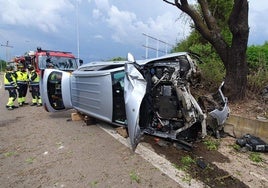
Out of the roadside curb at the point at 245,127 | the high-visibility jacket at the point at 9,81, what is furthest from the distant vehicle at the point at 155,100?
the high-visibility jacket at the point at 9,81

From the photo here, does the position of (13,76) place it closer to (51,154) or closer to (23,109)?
(23,109)

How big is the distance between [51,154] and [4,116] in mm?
4236

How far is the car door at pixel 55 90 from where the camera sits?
693cm

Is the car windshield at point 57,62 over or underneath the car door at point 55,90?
over

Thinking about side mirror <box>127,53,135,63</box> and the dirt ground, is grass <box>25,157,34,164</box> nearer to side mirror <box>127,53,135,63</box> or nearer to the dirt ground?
the dirt ground

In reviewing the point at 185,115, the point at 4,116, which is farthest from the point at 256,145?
the point at 4,116

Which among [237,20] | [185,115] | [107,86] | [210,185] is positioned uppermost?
[237,20]

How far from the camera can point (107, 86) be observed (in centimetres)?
530

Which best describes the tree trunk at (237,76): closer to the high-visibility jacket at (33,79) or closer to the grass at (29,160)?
the grass at (29,160)

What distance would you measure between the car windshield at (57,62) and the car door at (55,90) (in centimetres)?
480

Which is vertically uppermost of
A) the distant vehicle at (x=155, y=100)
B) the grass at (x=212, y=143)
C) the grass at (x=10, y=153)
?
the distant vehicle at (x=155, y=100)

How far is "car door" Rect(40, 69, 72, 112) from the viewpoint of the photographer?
A: 6.93m

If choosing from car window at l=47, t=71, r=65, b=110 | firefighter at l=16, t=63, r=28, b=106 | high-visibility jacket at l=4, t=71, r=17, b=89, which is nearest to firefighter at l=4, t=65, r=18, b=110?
high-visibility jacket at l=4, t=71, r=17, b=89

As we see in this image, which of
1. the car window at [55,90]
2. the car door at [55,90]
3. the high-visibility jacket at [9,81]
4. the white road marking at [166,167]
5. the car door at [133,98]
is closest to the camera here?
the white road marking at [166,167]
